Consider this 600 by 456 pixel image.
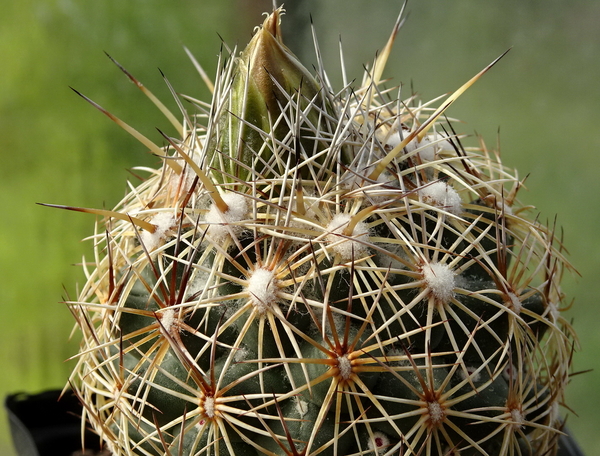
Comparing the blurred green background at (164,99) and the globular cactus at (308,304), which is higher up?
the blurred green background at (164,99)

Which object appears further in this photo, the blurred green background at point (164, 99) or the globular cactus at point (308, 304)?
the blurred green background at point (164, 99)

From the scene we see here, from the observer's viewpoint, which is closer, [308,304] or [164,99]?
[308,304]

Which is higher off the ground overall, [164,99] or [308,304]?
[164,99]

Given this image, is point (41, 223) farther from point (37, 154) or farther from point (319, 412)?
point (319, 412)

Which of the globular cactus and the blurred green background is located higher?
the blurred green background

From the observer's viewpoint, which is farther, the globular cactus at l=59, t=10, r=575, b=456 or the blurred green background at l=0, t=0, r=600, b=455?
the blurred green background at l=0, t=0, r=600, b=455
